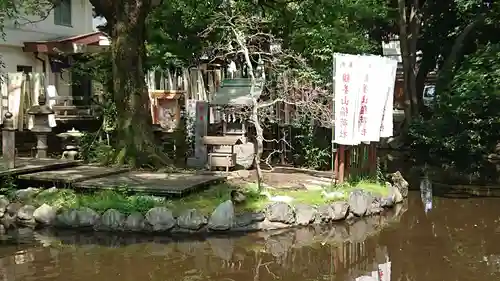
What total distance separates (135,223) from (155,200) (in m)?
0.66

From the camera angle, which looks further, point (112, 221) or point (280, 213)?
point (280, 213)

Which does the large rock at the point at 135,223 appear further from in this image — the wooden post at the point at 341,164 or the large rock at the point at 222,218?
the wooden post at the point at 341,164

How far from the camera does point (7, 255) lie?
8367 mm

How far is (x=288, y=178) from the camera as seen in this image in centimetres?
1319

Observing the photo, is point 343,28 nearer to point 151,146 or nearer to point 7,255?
point 151,146

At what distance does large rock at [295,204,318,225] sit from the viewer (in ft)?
33.1

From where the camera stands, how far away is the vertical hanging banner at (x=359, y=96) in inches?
443

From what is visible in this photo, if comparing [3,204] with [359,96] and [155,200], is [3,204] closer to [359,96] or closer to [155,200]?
[155,200]

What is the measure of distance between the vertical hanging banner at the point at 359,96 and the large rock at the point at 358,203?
106cm

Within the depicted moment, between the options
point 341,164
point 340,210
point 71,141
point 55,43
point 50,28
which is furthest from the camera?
point 50,28

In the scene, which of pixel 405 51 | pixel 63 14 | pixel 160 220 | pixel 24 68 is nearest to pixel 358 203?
pixel 160 220

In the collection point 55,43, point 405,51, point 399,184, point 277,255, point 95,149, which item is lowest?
point 277,255

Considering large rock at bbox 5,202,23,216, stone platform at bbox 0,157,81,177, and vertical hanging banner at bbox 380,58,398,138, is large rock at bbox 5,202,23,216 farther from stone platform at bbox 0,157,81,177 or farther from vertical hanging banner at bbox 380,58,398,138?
vertical hanging banner at bbox 380,58,398,138

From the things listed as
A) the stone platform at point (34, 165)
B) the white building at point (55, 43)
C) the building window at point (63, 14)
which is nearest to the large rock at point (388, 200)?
the stone platform at point (34, 165)
